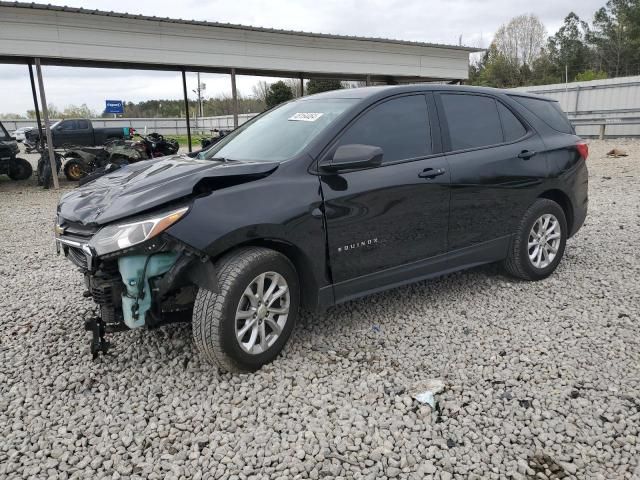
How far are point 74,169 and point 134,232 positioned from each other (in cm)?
1213

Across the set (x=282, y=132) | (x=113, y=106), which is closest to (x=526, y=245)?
(x=282, y=132)

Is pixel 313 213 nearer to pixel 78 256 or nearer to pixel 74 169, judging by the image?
pixel 78 256

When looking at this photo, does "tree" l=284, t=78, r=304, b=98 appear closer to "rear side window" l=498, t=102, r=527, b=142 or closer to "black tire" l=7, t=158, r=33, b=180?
"black tire" l=7, t=158, r=33, b=180

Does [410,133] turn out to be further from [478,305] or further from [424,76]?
[424,76]

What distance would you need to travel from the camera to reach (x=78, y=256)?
10.4 ft

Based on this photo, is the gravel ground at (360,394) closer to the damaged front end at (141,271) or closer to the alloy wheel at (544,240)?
the alloy wheel at (544,240)

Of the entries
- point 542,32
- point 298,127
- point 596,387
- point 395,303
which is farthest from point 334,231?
point 542,32

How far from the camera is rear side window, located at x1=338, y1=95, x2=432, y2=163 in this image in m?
3.51

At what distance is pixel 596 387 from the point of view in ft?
9.53

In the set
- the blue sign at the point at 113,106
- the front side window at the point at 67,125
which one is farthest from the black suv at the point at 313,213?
the blue sign at the point at 113,106

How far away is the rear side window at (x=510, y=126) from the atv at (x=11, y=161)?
1351 cm

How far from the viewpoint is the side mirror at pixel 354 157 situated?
124 inches

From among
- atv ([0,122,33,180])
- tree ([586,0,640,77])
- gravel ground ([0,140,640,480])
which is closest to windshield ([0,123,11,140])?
atv ([0,122,33,180])

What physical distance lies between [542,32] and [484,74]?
1180 centimetres
